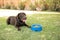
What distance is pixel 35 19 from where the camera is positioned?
1790 millimetres

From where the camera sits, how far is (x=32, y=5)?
1799 millimetres

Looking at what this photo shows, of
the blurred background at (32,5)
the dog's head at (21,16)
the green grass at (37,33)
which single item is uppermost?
the blurred background at (32,5)

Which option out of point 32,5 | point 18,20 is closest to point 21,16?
A: point 18,20

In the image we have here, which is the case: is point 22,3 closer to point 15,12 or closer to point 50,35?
point 15,12

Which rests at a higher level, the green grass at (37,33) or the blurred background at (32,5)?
the blurred background at (32,5)

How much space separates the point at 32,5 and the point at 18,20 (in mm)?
188

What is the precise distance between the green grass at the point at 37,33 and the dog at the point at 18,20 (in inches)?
1.3

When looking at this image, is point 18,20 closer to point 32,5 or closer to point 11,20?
point 11,20

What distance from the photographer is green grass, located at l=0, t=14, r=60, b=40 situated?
5.70 ft

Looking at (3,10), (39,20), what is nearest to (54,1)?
(39,20)

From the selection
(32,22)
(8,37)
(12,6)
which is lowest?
(8,37)

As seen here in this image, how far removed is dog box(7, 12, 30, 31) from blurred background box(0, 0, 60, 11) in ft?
0.28

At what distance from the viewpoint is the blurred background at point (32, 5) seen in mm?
1785

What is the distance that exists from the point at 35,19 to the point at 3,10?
0.30 m
